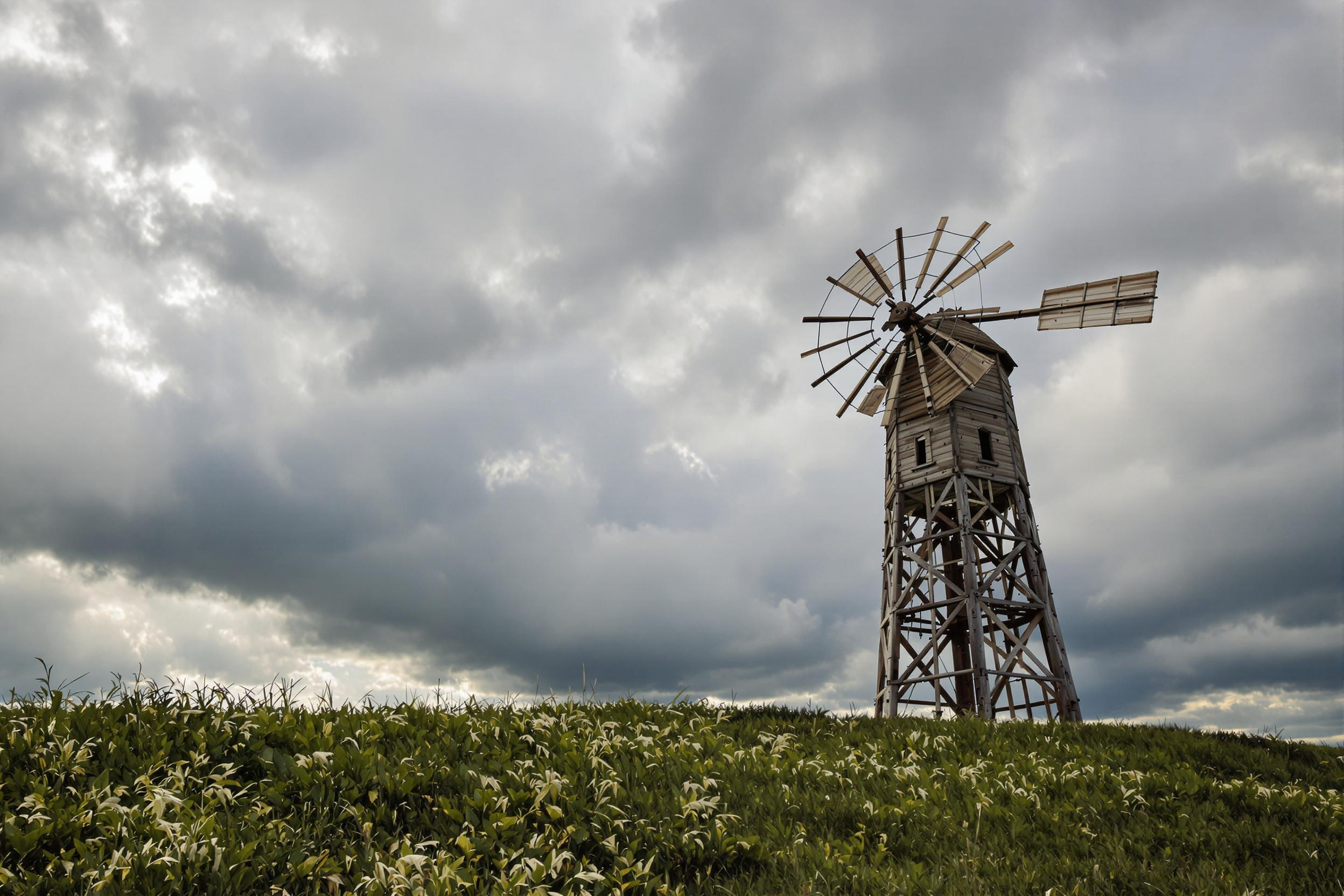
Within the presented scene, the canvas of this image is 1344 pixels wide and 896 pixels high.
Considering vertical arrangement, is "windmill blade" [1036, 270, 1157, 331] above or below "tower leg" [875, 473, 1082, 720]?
above

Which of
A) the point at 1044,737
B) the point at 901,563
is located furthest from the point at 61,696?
the point at 901,563

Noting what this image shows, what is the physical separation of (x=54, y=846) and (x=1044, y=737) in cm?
1195

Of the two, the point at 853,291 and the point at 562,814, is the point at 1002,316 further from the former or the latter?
the point at 562,814

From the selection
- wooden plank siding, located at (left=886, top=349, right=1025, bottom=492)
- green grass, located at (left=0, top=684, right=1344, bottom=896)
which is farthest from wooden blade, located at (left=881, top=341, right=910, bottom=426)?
green grass, located at (left=0, top=684, right=1344, bottom=896)

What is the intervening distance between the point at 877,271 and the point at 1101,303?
7.26m

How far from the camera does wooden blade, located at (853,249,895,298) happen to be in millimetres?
28047

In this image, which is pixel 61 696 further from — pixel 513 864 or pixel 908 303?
pixel 908 303

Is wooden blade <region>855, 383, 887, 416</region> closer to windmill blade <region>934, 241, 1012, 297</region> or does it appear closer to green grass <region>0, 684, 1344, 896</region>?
windmill blade <region>934, 241, 1012, 297</region>

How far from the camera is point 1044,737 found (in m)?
12.0

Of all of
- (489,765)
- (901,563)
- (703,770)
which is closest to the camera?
(489,765)

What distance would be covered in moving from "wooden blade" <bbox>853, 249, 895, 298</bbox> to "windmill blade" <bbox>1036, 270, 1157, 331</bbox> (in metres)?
4.99

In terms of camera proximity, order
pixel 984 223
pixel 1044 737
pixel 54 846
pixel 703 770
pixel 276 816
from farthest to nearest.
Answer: pixel 984 223
pixel 1044 737
pixel 703 770
pixel 276 816
pixel 54 846

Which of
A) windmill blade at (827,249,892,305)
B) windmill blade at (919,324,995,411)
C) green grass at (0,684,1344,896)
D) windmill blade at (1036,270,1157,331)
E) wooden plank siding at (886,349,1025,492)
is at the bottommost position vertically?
green grass at (0,684,1344,896)

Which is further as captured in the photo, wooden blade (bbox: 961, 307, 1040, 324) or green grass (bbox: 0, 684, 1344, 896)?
wooden blade (bbox: 961, 307, 1040, 324)
